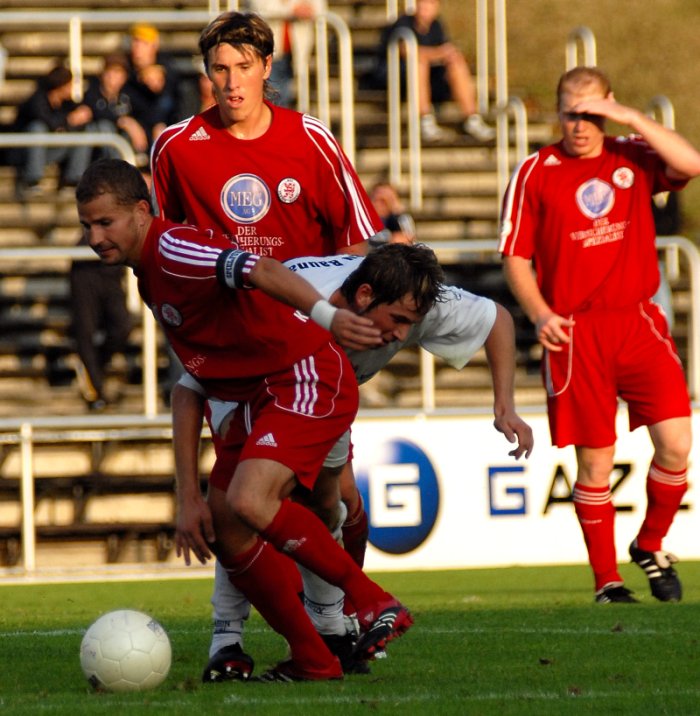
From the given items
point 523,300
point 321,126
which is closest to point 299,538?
point 321,126

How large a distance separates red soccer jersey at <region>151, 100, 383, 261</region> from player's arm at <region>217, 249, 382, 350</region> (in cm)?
114

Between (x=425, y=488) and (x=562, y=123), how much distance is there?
10.6 ft

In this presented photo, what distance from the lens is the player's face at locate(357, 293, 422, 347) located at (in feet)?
18.5

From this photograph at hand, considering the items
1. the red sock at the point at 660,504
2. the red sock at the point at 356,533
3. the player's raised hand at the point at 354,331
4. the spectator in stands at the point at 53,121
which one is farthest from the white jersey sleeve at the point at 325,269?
the spectator in stands at the point at 53,121

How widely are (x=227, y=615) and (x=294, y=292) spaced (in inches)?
54.7

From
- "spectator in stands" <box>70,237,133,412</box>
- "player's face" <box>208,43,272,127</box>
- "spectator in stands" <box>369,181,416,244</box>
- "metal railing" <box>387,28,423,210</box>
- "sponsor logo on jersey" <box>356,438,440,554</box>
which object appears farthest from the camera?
"metal railing" <box>387,28,423,210</box>

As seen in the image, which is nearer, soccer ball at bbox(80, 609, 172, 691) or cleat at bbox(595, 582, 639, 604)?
A: soccer ball at bbox(80, 609, 172, 691)

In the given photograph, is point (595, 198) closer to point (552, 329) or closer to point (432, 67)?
point (552, 329)

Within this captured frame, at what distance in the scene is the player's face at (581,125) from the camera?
27.6 ft

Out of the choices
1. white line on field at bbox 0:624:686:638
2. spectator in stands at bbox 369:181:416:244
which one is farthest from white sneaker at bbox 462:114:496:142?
white line on field at bbox 0:624:686:638

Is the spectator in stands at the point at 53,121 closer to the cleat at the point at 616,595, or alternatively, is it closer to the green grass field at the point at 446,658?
the green grass field at the point at 446,658

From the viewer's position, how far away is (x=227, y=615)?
241 inches

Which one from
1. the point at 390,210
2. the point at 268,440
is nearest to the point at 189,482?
the point at 268,440

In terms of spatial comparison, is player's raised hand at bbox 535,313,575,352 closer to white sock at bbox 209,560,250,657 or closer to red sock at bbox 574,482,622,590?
red sock at bbox 574,482,622,590
